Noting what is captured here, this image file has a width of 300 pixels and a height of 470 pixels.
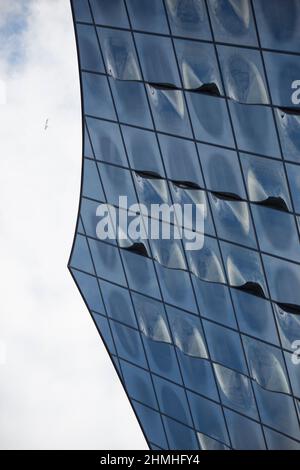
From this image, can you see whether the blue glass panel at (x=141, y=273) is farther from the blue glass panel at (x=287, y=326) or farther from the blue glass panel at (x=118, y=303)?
the blue glass panel at (x=287, y=326)

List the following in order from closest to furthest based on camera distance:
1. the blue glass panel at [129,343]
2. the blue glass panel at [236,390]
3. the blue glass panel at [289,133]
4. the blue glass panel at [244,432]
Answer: the blue glass panel at [289,133], the blue glass panel at [236,390], the blue glass panel at [244,432], the blue glass panel at [129,343]

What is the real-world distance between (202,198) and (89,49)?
6893mm

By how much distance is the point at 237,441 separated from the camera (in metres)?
40.8

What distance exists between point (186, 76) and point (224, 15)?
322 cm

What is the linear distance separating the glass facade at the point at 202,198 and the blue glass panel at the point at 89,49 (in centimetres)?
5

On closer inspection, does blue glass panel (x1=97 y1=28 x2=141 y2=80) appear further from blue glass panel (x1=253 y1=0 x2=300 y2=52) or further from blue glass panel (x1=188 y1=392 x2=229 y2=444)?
blue glass panel (x1=188 y1=392 x2=229 y2=444)

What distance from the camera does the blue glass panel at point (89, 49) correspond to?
109 ft

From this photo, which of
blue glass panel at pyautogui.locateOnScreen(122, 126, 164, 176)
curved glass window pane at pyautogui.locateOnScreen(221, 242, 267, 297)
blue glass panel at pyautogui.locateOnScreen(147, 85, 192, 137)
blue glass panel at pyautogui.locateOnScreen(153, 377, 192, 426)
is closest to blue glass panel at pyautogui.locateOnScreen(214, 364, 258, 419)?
blue glass panel at pyautogui.locateOnScreen(153, 377, 192, 426)

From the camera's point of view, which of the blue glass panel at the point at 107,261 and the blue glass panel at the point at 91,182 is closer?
the blue glass panel at the point at 91,182

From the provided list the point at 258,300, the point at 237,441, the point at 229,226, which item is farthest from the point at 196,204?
the point at 237,441

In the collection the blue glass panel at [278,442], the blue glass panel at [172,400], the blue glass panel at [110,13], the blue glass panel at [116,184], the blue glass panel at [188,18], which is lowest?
the blue glass panel at [278,442]

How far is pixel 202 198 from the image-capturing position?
3325cm

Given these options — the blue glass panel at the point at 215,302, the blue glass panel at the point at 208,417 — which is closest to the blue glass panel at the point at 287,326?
the blue glass panel at the point at 215,302

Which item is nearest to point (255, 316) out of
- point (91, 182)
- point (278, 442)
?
point (278, 442)
